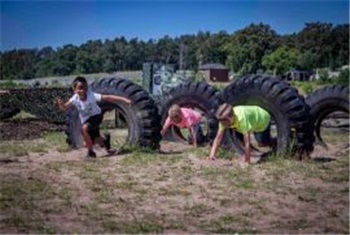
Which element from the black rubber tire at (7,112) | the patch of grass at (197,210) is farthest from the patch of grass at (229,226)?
the black rubber tire at (7,112)

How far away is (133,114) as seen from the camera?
39.7 feet

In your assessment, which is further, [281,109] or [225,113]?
[281,109]

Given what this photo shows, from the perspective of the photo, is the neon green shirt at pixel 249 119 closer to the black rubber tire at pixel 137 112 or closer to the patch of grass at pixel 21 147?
the black rubber tire at pixel 137 112

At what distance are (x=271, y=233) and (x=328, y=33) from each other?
4034 inches

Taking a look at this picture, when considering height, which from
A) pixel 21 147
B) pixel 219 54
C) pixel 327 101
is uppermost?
pixel 219 54

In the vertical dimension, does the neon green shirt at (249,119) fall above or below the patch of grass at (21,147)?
above

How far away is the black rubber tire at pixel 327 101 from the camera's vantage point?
1575 cm

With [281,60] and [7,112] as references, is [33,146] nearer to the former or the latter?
[7,112]

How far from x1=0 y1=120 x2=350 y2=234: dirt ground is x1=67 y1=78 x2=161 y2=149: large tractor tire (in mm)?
799

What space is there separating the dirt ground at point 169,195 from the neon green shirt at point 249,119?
69 cm

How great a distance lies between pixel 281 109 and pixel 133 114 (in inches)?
116

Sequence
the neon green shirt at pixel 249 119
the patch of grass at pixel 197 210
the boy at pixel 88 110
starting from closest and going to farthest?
the patch of grass at pixel 197 210, the neon green shirt at pixel 249 119, the boy at pixel 88 110

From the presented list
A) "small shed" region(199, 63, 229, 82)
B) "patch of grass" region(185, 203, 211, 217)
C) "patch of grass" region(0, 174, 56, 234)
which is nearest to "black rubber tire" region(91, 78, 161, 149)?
"patch of grass" region(0, 174, 56, 234)

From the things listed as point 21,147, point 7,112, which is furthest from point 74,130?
point 7,112
